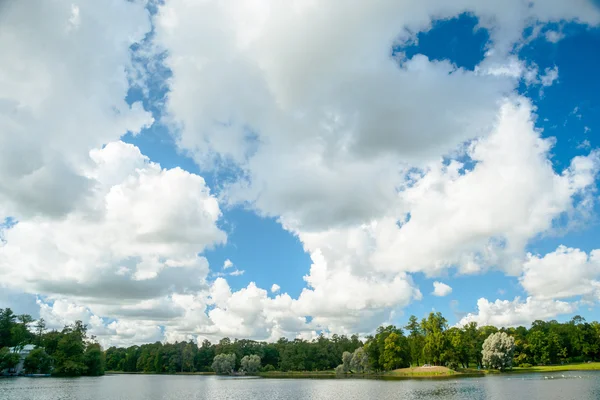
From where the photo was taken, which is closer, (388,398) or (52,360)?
(388,398)

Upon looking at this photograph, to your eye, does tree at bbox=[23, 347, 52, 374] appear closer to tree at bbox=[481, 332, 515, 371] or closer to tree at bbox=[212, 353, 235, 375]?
tree at bbox=[212, 353, 235, 375]

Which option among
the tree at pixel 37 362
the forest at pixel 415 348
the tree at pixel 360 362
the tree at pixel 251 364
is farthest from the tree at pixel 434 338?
the tree at pixel 37 362

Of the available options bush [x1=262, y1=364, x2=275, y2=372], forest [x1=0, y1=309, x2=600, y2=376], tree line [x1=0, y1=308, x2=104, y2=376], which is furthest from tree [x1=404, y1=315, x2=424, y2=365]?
tree line [x1=0, y1=308, x2=104, y2=376]

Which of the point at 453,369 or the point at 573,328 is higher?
the point at 573,328

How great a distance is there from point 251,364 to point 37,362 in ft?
267

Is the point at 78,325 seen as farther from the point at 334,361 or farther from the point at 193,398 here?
the point at 193,398

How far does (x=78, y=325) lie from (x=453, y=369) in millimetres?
152306

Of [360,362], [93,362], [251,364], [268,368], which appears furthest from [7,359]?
[360,362]

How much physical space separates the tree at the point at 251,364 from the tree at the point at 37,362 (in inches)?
2913

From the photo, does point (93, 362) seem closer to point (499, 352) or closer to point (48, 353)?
point (48, 353)

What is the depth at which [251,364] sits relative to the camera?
176m

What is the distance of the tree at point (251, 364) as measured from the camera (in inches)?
6887

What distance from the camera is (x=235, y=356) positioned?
181250 millimetres

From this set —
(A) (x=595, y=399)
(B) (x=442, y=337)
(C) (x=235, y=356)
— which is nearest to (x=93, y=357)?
(C) (x=235, y=356)
